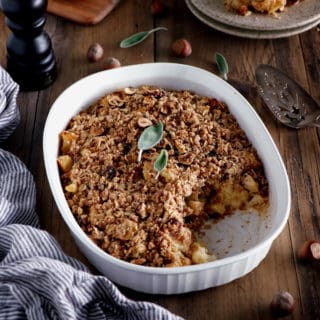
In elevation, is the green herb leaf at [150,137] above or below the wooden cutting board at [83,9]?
above

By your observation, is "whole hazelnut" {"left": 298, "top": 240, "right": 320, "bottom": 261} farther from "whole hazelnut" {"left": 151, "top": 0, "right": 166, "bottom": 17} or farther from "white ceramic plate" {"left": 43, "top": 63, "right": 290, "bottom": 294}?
"whole hazelnut" {"left": 151, "top": 0, "right": 166, "bottom": 17}

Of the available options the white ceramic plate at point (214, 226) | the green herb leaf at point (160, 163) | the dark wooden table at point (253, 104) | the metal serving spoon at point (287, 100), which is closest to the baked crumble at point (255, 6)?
the dark wooden table at point (253, 104)

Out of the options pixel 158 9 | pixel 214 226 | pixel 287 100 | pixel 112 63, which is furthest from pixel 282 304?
pixel 158 9

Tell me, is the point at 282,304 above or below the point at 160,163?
below

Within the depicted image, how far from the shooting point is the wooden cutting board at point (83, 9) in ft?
8.33

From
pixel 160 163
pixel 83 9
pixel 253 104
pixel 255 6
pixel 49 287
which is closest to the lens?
pixel 49 287

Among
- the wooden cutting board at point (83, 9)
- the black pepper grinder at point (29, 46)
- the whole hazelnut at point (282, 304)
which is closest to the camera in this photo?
the whole hazelnut at point (282, 304)

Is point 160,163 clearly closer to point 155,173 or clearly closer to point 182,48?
point 155,173

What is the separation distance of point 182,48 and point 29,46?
20.6 inches

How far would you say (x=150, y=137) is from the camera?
6.33 ft

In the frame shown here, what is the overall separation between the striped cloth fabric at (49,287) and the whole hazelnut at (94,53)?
80 cm

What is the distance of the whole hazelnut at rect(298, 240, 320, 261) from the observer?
186cm

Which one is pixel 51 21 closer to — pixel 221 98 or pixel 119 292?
pixel 221 98

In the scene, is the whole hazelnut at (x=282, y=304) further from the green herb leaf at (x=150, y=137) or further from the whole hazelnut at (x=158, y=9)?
the whole hazelnut at (x=158, y=9)
